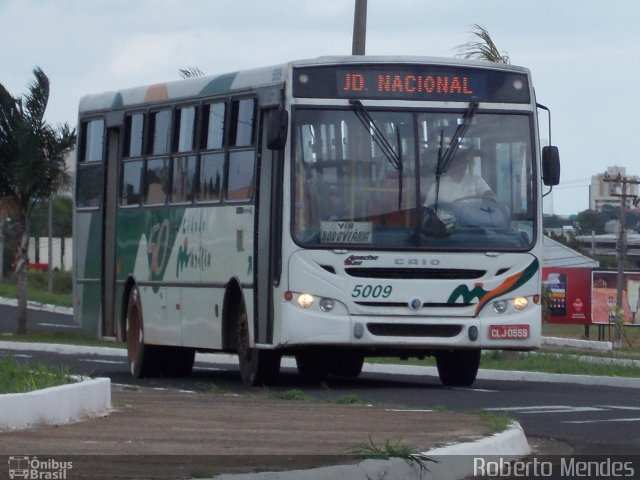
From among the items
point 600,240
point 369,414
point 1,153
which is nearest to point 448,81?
point 369,414

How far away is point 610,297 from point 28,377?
129ft

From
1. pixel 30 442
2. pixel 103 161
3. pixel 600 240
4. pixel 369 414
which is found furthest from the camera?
pixel 600 240

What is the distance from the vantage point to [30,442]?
9.20 meters

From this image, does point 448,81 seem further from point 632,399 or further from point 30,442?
point 30,442

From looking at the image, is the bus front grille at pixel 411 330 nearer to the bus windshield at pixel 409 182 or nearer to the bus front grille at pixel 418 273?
the bus front grille at pixel 418 273

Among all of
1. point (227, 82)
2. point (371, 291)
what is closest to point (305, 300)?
point (371, 291)

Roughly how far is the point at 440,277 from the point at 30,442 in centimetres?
694

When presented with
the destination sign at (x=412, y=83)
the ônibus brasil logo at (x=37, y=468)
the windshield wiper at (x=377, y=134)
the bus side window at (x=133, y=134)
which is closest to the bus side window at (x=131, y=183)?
the bus side window at (x=133, y=134)

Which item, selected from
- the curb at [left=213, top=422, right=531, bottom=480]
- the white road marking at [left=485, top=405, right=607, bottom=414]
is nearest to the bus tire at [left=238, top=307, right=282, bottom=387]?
the white road marking at [left=485, top=405, right=607, bottom=414]

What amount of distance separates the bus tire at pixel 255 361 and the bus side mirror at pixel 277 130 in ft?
6.50

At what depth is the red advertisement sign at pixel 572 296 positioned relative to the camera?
162ft

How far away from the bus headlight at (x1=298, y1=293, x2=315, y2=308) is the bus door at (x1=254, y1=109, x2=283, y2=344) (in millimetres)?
300

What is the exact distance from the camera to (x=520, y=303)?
51.5ft

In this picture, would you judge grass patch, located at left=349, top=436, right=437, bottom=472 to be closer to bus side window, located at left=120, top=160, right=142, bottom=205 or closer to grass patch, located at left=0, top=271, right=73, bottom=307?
bus side window, located at left=120, top=160, right=142, bottom=205
